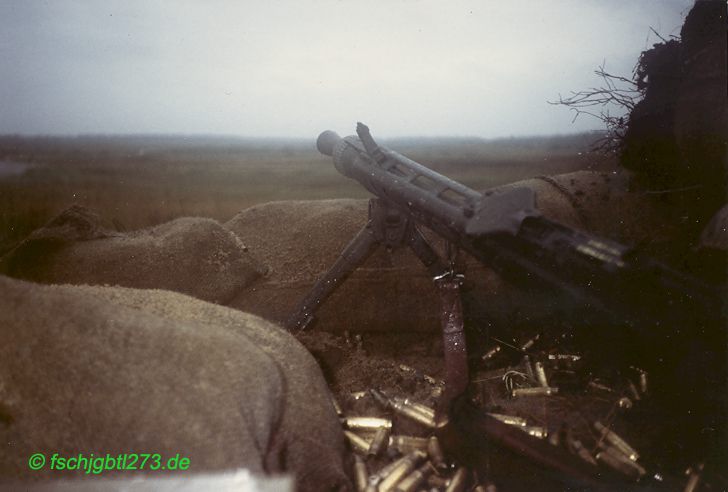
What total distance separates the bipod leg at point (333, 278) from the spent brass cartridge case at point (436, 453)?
6.85ft

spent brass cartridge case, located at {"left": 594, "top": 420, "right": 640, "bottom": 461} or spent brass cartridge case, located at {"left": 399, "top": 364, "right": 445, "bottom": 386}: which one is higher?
spent brass cartridge case, located at {"left": 594, "top": 420, "right": 640, "bottom": 461}

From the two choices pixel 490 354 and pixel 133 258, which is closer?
pixel 490 354

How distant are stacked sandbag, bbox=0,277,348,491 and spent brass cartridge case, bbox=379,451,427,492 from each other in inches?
19.8

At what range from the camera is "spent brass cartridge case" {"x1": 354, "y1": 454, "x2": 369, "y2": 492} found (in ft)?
9.71

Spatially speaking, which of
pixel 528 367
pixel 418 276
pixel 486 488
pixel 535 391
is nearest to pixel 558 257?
pixel 486 488

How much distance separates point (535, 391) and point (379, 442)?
5.49ft

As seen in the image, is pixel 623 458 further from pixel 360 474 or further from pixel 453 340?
pixel 360 474

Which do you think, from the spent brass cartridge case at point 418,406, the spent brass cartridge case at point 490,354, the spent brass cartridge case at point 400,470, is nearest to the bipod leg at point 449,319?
the spent brass cartridge case at point 418,406

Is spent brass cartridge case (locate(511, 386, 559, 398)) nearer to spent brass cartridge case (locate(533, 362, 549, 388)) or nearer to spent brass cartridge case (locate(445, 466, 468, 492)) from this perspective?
spent brass cartridge case (locate(533, 362, 549, 388))

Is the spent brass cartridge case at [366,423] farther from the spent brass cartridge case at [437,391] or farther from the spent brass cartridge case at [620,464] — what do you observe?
the spent brass cartridge case at [620,464]

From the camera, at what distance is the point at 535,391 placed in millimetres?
4066

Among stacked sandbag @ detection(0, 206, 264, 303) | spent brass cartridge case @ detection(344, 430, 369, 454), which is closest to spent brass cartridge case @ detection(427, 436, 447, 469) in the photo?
spent brass cartridge case @ detection(344, 430, 369, 454)

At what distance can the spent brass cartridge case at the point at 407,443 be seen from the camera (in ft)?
11.1

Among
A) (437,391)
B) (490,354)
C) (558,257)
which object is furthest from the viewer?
(490,354)
